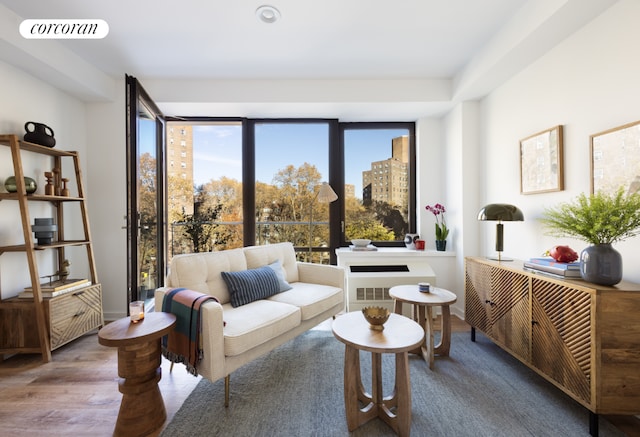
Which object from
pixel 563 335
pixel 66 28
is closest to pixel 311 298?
pixel 563 335

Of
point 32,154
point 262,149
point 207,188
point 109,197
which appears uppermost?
point 262,149

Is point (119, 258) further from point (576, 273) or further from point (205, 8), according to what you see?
point (576, 273)

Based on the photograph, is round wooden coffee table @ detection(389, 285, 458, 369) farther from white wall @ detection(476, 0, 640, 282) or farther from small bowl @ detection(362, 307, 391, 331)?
white wall @ detection(476, 0, 640, 282)

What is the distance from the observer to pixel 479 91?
9.51 feet

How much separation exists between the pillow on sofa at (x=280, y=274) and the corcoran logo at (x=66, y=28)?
216 centimetres

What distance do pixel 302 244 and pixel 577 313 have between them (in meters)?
2.76

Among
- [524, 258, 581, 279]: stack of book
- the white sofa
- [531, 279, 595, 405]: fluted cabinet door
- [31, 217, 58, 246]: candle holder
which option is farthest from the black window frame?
[31, 217, 58, 246]: candle holder

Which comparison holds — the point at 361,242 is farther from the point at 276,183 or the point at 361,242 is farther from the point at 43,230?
the point at 43,230

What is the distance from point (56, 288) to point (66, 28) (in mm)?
2003

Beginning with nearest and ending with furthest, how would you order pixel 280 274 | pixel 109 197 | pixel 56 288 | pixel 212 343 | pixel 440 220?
pixel 212 343 → pixel 56 288 → pixel 280 274 → pixel 109 197 → pixel 440 220

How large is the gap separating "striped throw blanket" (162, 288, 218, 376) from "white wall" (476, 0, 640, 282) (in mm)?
2591

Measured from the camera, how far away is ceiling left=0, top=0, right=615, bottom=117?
2.01 meters

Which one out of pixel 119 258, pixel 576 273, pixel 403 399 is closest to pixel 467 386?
pixel 403 399

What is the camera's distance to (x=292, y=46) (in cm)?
249
